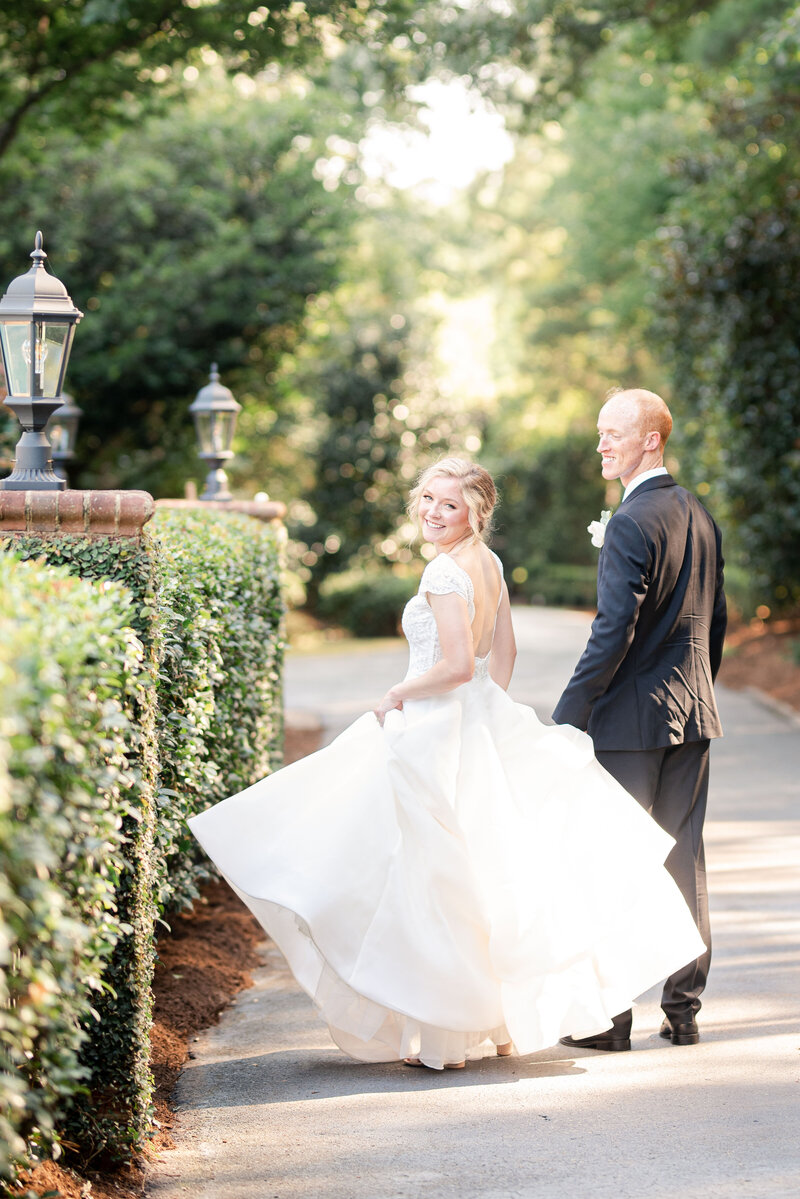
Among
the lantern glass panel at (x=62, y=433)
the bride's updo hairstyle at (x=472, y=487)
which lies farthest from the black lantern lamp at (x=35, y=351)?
the lantern glass panel at (x=62, y=433)

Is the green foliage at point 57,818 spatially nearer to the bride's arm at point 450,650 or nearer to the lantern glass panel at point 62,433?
the bride's arm at point 450,650

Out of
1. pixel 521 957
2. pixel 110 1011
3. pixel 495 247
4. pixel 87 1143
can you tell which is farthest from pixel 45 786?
pixel 495 247

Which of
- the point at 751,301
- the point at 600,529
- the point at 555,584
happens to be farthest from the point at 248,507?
the point at 555,584

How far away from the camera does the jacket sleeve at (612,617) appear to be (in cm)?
463

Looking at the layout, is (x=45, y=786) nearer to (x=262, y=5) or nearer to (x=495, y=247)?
(x=262, y=5)

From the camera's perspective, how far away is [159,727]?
4.79m

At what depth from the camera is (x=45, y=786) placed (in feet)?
8.89

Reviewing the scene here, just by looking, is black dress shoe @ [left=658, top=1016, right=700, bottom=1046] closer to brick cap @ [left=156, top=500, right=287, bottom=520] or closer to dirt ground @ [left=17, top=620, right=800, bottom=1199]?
dirt ground @ [left=17, top=620, right=800, bottom=1199]

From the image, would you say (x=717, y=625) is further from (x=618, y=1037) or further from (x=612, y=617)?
(x=618, y=1037)

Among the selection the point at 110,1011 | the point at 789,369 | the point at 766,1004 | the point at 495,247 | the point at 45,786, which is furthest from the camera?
the point at 495,247

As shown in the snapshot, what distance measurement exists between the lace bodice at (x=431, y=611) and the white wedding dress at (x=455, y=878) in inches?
0.4

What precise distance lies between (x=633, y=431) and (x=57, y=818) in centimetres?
291

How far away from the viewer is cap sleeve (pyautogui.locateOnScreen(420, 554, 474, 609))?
460cm

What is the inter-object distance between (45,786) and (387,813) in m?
1.95
